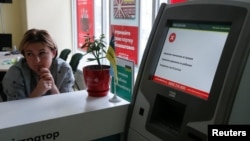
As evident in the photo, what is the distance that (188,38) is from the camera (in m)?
0.96

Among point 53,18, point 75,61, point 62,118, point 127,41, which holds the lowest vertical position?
point 75,61

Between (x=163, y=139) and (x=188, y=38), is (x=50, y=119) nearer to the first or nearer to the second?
(x=163, y=139)

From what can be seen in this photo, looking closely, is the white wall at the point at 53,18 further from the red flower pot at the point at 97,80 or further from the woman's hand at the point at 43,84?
the red flower pot at the point at 97,80

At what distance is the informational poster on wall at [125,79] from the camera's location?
1.28 meters

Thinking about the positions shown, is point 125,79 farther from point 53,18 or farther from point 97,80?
point 53,18

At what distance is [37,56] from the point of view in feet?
4.83

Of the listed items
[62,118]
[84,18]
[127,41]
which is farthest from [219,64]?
[84,18]

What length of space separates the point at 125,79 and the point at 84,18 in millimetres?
3414

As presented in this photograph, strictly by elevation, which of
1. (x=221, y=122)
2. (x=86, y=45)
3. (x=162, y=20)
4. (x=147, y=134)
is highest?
(x=162, y=20)

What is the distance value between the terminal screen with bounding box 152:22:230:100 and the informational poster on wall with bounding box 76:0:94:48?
332 cm

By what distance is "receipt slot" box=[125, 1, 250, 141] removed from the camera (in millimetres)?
771

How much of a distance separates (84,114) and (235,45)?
594 mm

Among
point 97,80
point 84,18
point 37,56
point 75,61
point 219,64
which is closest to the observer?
point 219,64

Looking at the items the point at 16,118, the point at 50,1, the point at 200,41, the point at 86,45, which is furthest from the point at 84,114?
the point at 50,1
